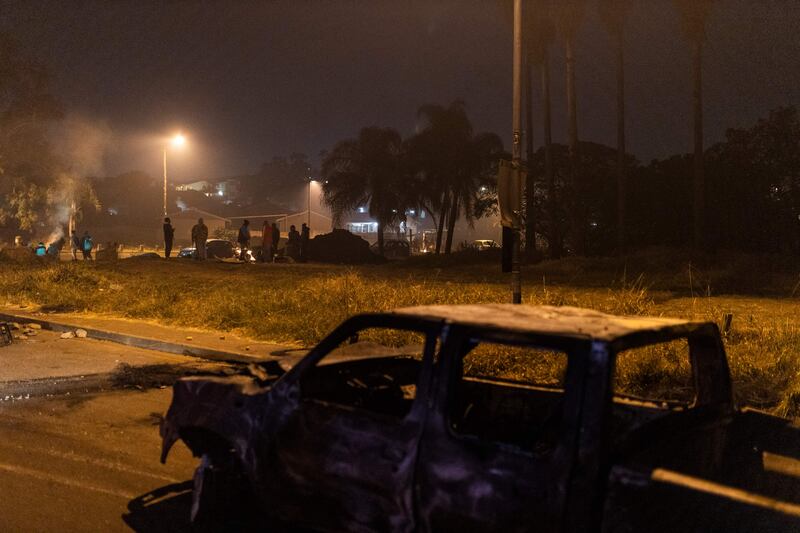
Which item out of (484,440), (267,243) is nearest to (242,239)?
(267,243)

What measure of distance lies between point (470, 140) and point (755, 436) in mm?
43209

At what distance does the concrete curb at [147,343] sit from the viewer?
418 inches

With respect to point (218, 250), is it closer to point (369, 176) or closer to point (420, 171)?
point (369, 176)

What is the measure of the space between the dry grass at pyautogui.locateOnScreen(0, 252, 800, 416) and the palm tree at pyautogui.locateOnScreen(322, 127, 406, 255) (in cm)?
2392

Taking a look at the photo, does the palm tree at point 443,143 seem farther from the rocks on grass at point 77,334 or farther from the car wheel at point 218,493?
the car wheel at point 218,493

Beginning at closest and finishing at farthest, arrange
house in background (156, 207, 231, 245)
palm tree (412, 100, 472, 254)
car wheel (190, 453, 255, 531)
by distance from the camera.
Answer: car wheel (190, 453, 255, 531), palm tree (412, 100, 472, 254), house in background (156, 207, 231, 245)

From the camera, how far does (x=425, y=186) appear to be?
156 feet

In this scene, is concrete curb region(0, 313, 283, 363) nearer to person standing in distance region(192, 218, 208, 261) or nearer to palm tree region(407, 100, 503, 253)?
person standing in distance region(192, 218, 208, 261)

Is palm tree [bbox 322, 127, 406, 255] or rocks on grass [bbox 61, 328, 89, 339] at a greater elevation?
palm tree [bbox 322, 127, 406, 255]

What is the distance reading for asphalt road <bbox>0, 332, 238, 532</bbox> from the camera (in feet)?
15.4

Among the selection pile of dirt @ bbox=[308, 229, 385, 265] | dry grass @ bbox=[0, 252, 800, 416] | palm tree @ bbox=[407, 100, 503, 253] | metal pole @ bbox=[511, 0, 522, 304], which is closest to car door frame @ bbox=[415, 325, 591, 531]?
dry grass @ bbox=[0, 252, 800, 416]

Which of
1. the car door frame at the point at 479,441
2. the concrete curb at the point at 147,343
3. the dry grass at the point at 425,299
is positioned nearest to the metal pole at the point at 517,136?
the dry grass at the point at 425,299

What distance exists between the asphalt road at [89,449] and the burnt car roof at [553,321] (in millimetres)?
1808

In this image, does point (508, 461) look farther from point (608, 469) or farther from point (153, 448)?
point (153, 448)
